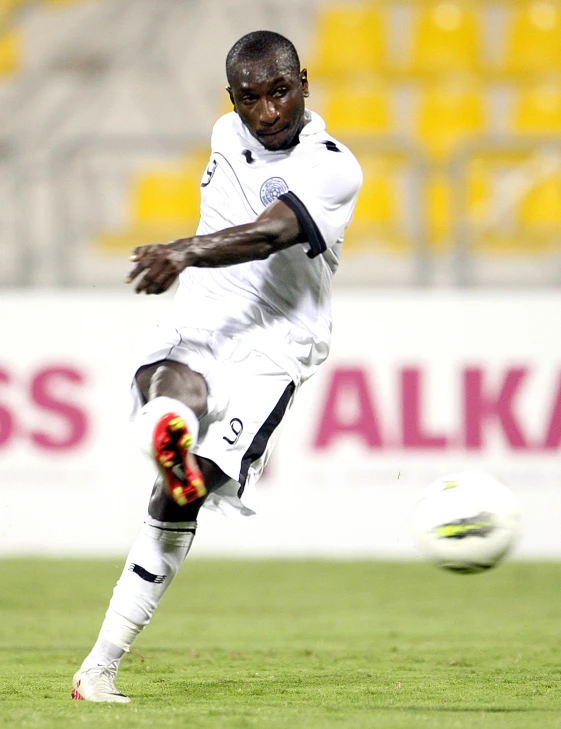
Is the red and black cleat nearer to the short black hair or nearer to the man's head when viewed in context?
the man's head

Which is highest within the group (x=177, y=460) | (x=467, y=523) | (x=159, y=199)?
(x=177, y=460)

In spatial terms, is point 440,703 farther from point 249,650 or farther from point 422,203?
point 422,203

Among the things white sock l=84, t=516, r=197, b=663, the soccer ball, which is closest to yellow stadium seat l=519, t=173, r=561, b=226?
the soccer ball

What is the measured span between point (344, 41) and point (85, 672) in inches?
366

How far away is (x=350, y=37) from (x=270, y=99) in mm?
8581

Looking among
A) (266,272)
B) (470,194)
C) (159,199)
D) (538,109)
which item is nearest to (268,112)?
(266,272)

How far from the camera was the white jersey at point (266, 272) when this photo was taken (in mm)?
4129

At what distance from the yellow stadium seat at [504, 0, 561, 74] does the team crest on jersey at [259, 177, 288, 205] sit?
8.18 m

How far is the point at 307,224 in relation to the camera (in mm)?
3889

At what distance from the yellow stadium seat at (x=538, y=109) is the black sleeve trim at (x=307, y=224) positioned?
25.8ft

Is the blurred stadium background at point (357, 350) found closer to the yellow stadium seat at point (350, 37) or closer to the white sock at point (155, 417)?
the yellow stadium seat at point (350, 37)

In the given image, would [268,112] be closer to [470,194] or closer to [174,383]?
[174,383]

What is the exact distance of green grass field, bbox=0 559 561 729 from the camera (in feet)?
12.2

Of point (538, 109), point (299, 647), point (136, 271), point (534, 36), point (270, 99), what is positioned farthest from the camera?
point (534, 36)
